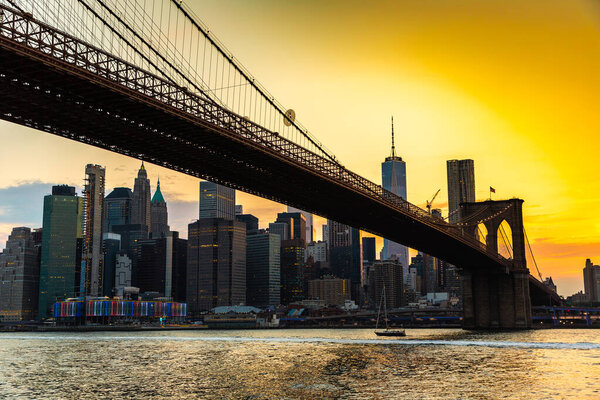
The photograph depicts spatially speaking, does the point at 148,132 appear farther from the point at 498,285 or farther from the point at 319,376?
the point at 498,285

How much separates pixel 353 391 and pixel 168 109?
17.5m

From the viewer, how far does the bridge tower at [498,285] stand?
85562 mm

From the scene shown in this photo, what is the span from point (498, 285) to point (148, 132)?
63169 mm

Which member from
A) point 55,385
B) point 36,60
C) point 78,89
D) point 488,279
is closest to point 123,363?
point 55,385

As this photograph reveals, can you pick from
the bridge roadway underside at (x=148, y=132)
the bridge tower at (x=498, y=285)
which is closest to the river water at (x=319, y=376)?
A: the bridge roadway underside at (x=148, y=132)

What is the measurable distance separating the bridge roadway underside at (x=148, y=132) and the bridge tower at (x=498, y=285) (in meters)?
29.4

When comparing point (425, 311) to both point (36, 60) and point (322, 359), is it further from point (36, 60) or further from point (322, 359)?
point (36, 60)

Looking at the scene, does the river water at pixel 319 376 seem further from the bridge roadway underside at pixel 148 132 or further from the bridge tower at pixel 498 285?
the bridge tower at pixel 498 285

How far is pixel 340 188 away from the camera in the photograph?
5500 centimetres

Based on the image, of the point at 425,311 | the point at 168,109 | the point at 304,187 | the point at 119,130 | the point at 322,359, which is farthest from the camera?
the point at 425,311

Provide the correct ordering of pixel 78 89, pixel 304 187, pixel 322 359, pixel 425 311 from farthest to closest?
pixel 425 311 → pixel 304 187 → pixel 322 359 → pixel 78 89

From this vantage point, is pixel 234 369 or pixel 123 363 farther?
pixel 123 363

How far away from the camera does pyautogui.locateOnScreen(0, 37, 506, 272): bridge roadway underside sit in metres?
29.8

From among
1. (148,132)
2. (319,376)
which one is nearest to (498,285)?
(319,376)
